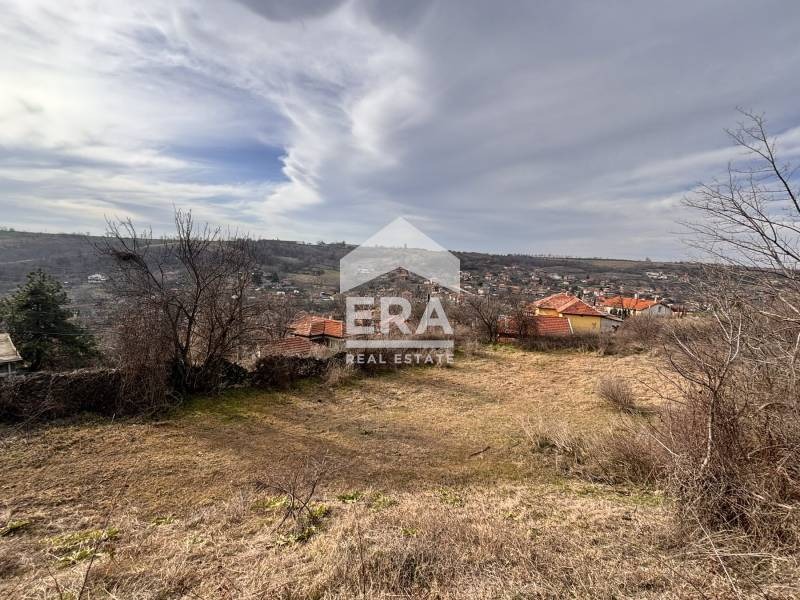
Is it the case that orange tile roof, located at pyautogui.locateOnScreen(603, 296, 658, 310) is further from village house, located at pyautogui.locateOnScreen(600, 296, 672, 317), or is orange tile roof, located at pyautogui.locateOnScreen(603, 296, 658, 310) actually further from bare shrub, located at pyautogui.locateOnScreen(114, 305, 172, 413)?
bare shrub, located at pyautogui.locateOnScreen(114, 305, 172, 413)

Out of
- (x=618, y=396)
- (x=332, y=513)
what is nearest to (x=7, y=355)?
(x=332, y=513)

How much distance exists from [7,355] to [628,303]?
93.7 feet

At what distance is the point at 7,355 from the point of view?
866cm

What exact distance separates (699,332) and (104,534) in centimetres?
704

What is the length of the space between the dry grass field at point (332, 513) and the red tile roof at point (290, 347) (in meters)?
1.74

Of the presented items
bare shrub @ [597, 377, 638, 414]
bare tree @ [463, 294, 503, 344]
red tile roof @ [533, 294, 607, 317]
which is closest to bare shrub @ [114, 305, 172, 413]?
bare shrub @ [597, 377, 638, 414]

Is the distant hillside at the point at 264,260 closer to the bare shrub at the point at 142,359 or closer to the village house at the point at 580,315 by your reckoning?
the bare shrub at the point at 142,359

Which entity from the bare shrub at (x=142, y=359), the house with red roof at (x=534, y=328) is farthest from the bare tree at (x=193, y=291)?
the house with red roof at (x=534, y=328)

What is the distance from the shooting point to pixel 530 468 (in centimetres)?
540

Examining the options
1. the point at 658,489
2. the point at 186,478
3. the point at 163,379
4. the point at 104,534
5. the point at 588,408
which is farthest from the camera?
the point at 588,408

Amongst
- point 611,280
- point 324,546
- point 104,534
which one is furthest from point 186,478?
point 611,280

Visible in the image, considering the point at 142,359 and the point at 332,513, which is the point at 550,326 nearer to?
the point at 332,513

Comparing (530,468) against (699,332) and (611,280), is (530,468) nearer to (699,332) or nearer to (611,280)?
(699,332)

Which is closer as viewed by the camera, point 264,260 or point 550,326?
point 264,260
